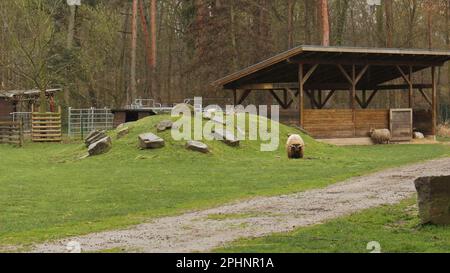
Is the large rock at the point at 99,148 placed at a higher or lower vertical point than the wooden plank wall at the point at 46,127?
lower

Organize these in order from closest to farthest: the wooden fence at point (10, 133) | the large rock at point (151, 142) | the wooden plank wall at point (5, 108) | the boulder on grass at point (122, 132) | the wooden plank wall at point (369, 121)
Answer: the large rock at point (151, 142) < the boulder on grass at point (122, 132) < the wooden plank wall at point (369, 121) < the wooden fence at point (10, 133) < the wooden plank wall at point (5, 108)

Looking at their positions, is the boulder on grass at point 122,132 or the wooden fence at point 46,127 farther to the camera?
the wooden fence at point 46,127

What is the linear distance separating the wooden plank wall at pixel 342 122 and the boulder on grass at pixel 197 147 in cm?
941

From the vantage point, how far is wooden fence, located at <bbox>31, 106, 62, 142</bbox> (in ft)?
113

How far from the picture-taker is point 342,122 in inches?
1233

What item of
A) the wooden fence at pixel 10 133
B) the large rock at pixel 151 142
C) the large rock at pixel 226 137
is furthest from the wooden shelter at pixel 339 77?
the wooden fence at pixel 10 133

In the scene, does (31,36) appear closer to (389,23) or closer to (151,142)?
(151,142)

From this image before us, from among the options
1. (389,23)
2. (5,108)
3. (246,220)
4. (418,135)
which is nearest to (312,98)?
(418,135)

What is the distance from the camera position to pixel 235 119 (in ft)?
85.1

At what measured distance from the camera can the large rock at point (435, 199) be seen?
29.9 feet

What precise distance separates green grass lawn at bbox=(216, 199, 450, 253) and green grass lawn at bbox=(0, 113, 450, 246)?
3.12 metres

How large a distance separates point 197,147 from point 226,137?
199cm

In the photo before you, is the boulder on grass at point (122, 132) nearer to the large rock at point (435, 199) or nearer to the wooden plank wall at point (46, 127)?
the wooden plank wall at point (46, 127)

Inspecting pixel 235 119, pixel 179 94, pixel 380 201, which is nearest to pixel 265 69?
pixel 235 119
